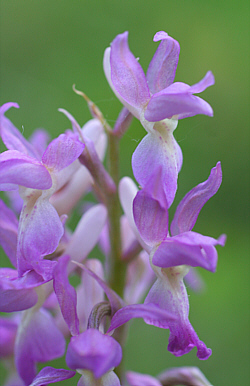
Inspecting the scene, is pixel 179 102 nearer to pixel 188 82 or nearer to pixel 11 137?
pixel 11 137

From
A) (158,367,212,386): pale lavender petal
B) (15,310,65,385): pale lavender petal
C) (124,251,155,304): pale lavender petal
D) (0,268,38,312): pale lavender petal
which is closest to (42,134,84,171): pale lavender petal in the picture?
(0,268,38,312): pale lavender petal

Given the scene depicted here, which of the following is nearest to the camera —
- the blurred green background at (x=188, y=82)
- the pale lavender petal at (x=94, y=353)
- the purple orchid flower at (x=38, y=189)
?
the pale lavender petal at (x=94, y=353)

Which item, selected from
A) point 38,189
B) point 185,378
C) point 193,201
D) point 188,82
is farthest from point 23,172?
point 188,82

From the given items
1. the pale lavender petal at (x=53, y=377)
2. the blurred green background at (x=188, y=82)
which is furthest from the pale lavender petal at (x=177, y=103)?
the blurred green background at (x=188, y=82)

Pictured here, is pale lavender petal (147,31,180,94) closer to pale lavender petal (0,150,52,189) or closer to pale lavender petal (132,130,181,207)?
pale lavender petal (132,130,181,207)

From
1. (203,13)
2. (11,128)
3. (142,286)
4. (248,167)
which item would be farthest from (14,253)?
(203,13)

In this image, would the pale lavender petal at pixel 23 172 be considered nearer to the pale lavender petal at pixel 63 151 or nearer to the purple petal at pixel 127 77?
the pale lavender petal at pixel 63 151
